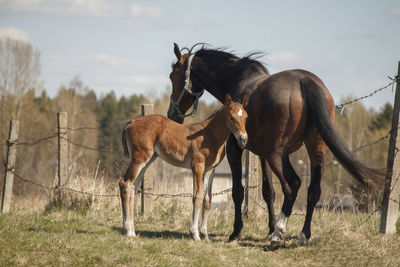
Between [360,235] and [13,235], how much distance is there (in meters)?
4.98

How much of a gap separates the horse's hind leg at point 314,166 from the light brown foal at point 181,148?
3.86 ft

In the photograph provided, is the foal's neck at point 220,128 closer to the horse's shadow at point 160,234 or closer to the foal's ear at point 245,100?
the foal's ear at point 245,100

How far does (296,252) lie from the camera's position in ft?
20.2

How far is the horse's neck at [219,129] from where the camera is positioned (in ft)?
21.6

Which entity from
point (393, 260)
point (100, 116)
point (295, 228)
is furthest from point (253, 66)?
point (100, 116)

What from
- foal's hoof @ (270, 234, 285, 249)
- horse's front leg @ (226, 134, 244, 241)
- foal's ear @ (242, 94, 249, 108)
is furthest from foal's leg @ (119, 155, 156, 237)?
foal's hoof @ (270, 234, 285, 249)

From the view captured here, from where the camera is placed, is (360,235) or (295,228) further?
(295,228)

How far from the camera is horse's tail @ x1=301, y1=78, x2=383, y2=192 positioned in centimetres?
566

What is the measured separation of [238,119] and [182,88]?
2.14 metres

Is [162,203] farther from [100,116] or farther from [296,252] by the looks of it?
[100,116]

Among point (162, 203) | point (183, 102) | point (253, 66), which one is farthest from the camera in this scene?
point (162, 203)

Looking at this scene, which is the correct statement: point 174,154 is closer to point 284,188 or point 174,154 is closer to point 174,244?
point 174,244

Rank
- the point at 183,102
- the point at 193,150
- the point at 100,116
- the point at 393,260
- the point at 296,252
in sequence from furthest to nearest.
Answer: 1. the point at 100,116
2. the point at 183,102
3. the point at 193,150
4. the point at 296,252
5. the point at 393,260

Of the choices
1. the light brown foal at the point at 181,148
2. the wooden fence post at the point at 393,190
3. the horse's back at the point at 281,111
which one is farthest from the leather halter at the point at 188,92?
the wooden fence post at the point at 393,190
